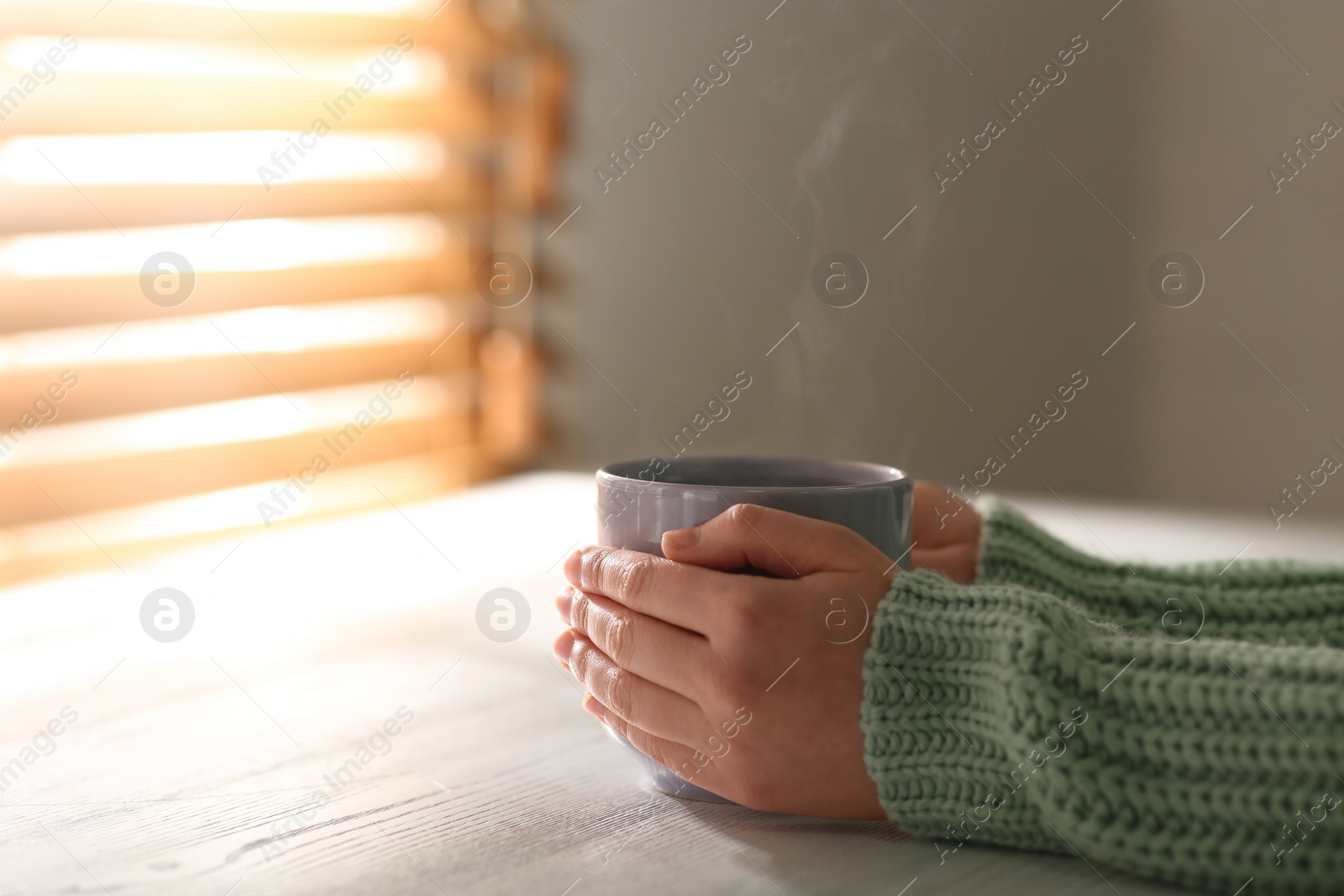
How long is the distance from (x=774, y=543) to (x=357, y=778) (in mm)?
234

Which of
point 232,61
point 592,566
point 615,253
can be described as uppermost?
point 232,61

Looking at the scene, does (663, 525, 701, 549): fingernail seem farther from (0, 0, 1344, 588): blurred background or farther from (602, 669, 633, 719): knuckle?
(0, 0, 1344, 588): blurred background

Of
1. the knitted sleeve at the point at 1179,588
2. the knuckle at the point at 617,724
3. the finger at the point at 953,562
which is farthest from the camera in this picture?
the finger at the point at 953,562

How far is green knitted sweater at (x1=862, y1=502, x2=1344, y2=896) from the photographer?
416 mm

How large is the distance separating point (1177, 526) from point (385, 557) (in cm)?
89

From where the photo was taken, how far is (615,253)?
163 cm

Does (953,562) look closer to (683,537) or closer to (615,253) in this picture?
(683,537)

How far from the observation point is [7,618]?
0.93m

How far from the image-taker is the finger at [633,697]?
496 millimetres

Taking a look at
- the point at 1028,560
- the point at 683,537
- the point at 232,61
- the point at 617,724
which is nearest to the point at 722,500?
the point at 683,537

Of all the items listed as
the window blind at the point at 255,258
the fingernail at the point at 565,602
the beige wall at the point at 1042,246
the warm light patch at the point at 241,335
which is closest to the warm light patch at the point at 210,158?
the window blind at the point at 255,258

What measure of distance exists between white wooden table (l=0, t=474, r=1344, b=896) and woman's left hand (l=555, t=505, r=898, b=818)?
2 centimetres

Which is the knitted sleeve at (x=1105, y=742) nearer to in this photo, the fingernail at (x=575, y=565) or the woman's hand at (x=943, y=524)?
the fingernail at (x=575, y=565)

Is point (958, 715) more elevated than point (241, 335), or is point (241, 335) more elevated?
point (241, 335)
